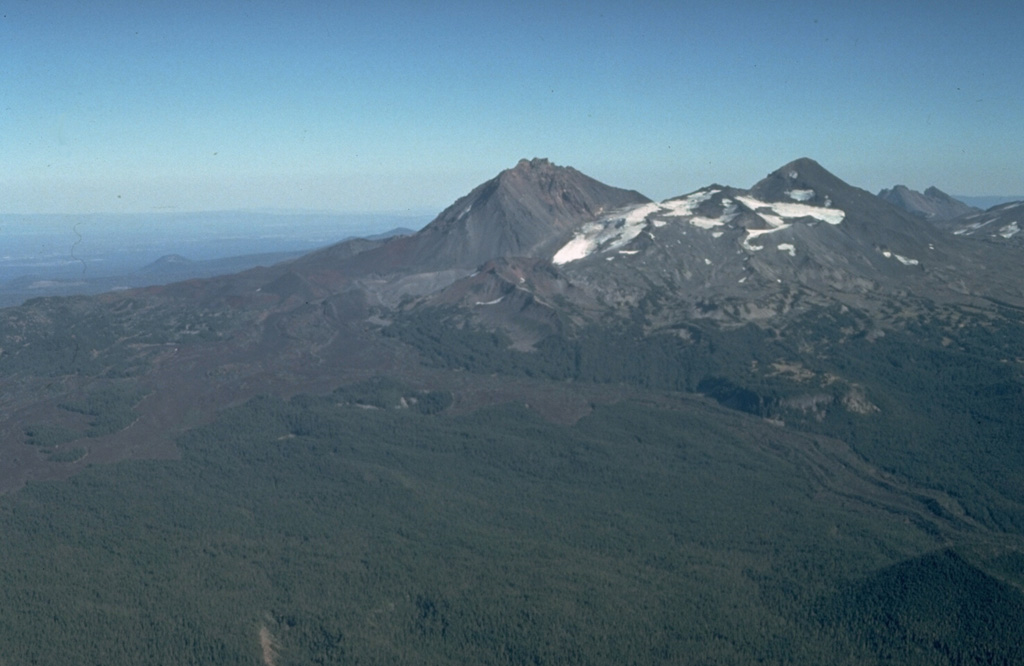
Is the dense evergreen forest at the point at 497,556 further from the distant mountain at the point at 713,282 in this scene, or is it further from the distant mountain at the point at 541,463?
the distant mountain at the point at 713,282

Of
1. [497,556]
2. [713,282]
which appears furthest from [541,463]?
[713,282]

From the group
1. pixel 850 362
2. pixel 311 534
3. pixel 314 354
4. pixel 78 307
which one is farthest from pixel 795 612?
pixel 78 307

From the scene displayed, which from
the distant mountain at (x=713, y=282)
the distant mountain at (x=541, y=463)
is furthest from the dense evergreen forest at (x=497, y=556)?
the distant mountain at (x=713, y=282)

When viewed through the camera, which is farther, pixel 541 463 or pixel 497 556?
pixel 541 463

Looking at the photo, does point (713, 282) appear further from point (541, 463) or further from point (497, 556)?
point (497, 556)

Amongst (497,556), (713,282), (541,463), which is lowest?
(497,556)

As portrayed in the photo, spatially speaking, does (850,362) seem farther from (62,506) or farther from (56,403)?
(56,403)

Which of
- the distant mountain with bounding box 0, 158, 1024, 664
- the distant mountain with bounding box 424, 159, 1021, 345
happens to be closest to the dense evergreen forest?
the distant mountain with bounding box 0, 158, 1024, 664

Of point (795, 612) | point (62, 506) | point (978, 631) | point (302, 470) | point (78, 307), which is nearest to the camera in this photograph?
point (978, 631)
